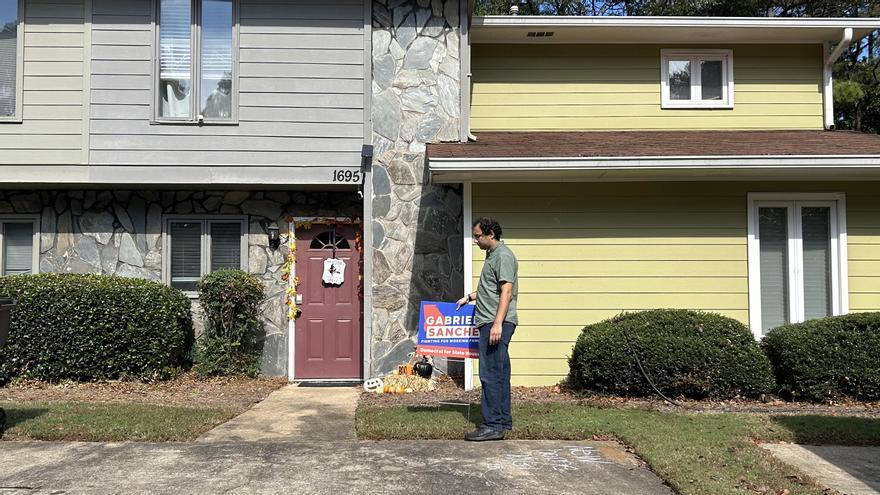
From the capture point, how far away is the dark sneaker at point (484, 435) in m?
5.81

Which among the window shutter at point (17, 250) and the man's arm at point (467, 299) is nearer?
the man's arm at point (467, 299)

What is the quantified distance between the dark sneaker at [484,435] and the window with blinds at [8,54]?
743cm

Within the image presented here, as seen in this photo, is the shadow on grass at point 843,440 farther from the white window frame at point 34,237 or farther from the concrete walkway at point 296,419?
Result: the white window frame at point 34,237

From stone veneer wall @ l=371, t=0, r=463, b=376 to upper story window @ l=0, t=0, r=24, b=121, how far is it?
4628 mm

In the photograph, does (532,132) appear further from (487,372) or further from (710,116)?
(487,372)

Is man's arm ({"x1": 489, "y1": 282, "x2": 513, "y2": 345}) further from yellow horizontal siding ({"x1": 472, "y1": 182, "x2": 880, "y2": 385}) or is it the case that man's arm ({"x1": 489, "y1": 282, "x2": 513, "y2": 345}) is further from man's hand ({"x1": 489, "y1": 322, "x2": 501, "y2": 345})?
yellow horizontal siding ({"x1": 472, "y1": 182, "x2": 880, "y2": 385})

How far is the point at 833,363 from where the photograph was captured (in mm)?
7586

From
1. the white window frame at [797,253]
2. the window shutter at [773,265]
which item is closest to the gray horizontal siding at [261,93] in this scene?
the white window frame at [797,253]

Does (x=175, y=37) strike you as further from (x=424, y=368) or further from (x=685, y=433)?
(x=685, y=433)

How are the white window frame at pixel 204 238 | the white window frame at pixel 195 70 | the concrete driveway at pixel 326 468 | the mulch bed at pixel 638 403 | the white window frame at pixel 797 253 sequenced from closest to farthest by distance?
the concrete driveway at pixel 326 468 < the mulch bed at pixel 638 403 < the white window frame at pixel 797 253 < the white window frame at pixel 195 70 < the white window frame at pixel 204 238

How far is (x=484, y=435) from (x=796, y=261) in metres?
5.32

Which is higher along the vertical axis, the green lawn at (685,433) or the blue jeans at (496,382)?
the blue jeans at (496,382)

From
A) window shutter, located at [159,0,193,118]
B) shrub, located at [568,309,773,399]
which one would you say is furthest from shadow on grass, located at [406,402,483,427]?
window shutter, located at [159,0,193,118]

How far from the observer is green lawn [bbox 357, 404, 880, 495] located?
4828 mm
